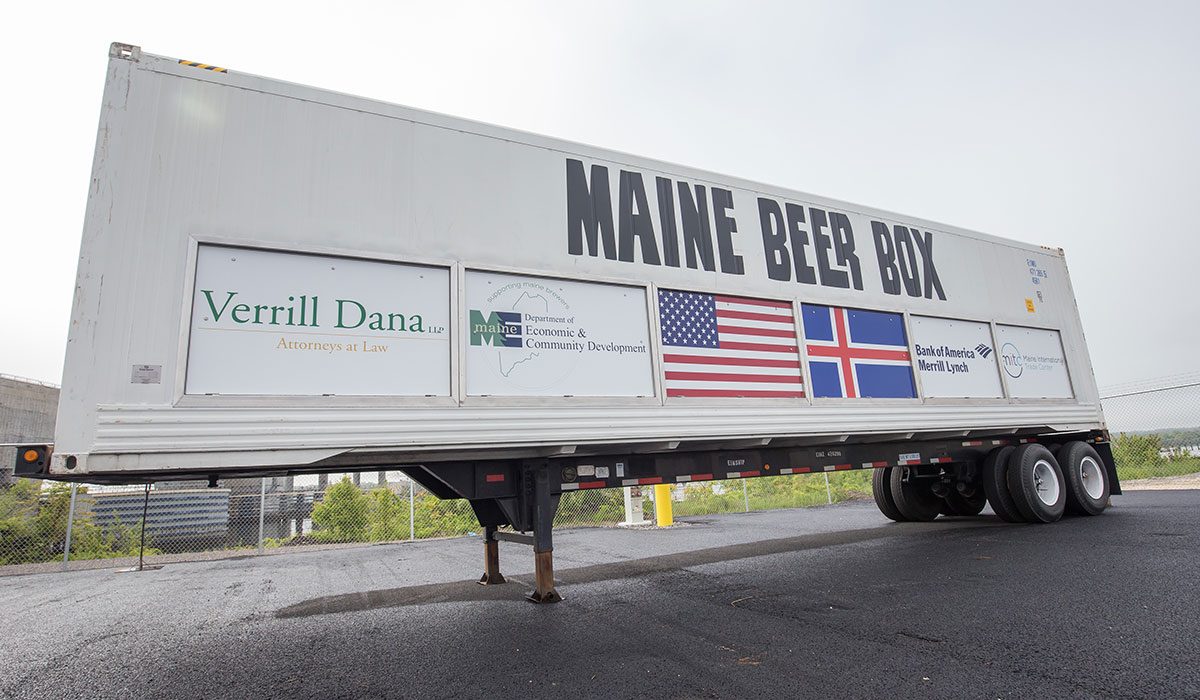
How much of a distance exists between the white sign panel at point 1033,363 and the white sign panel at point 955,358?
0.34 meters

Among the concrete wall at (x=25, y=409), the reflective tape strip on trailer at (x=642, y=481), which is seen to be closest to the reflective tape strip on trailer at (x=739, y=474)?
the reflective tape strip on trailer at (x=642, y=481)

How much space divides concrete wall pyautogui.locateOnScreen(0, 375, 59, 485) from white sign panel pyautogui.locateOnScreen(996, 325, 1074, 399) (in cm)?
1902

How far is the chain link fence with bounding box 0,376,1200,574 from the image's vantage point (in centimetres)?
1000

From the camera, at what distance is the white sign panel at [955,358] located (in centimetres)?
661

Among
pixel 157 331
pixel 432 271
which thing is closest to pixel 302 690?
pixel 157 331

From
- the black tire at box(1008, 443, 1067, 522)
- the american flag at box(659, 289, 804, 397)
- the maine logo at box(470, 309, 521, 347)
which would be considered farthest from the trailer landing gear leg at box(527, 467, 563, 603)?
the black tire at box(1008, 443, 1067, 522)

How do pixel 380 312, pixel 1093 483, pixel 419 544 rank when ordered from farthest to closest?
pixel 419 544, pixel 1093 483, pixel 380 312

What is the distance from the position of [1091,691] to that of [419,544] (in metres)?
10.1

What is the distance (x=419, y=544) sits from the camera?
10.8 meters

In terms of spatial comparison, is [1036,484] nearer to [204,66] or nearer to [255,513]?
[204,66]

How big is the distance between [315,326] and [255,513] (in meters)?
9.59

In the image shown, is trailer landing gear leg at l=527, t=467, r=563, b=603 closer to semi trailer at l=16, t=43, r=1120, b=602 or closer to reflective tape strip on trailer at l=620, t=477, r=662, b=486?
semi trailer at l=16, t=43, r=1120, b=602

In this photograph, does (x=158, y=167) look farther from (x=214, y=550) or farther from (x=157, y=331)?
(x=214, y=550)

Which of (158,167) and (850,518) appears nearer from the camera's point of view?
(158,167)
